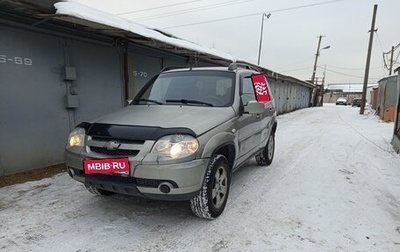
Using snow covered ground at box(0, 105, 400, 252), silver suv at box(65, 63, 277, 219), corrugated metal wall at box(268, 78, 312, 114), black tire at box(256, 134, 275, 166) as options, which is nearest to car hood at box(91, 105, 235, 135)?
silver suv at box(65, 63, 277, 219)

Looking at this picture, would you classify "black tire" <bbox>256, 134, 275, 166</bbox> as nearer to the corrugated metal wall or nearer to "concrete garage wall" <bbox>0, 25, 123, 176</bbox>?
"concrete garage wall" <bbox>0, 25, 123, 176</bbox>

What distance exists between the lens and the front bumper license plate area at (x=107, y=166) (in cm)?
286

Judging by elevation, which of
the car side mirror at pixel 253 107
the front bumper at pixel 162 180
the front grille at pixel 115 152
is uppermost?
the car side mirror at pixel 253 107

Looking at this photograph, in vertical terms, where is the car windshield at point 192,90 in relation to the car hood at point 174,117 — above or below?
above

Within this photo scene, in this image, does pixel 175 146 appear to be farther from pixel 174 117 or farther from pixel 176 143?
pixel 174 117

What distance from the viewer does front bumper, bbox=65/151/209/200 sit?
2.77 meters

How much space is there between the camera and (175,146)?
9.34 ft

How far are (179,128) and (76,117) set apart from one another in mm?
3987

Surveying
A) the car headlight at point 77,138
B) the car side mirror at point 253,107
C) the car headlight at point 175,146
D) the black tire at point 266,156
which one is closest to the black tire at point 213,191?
the car headlight at point 175,146

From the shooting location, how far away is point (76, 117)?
6.09 meters

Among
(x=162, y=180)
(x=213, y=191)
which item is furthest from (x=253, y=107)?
(x=162, y=180)

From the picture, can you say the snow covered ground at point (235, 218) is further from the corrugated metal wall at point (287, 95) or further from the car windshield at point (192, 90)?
the corrugated metal wall at point (287, 95)

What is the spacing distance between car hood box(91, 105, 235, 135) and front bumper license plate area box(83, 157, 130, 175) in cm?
46

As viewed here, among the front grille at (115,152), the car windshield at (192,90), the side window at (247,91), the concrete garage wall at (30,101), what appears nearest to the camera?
the front grille at (115,152)
